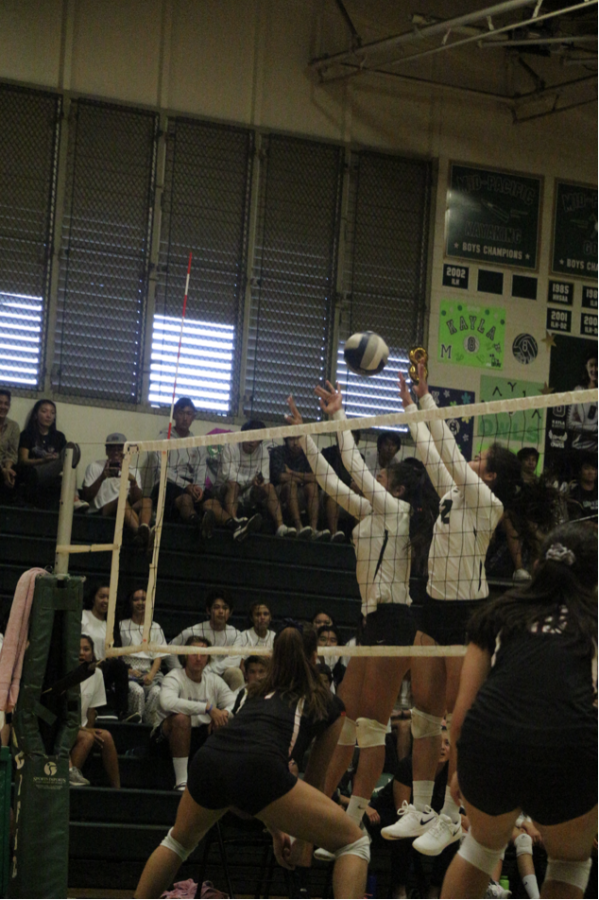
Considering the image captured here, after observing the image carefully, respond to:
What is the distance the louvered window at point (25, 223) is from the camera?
11211mm

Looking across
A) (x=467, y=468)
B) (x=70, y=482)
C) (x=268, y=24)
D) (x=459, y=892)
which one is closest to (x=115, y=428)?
(x=70, y=482)

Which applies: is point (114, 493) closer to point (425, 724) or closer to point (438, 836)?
point (425, 724)

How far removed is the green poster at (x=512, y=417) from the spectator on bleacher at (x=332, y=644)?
4.24 metres

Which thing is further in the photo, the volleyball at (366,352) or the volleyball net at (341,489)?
the volleyball at (366,352)

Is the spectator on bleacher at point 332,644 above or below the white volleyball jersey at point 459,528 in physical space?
below

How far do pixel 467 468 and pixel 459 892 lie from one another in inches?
88.6

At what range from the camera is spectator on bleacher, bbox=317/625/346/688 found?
835 cm

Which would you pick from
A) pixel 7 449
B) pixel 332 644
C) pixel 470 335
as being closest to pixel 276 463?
pixel 7 449

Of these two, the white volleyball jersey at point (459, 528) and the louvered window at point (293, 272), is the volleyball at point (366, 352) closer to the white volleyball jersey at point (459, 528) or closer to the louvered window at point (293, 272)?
the white volleyball jersey at point (459, 528)

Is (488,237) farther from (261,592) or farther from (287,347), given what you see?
(261,592)

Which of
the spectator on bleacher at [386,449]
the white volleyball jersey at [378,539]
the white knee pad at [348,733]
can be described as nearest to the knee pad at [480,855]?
the white volleyball jersey at [378,539]

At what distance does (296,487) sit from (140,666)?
2.31m

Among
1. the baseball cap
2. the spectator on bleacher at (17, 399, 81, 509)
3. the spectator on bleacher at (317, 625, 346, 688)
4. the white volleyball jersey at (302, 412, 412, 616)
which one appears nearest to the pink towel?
the white volleyball jersey at (302, 412, 412, 616)

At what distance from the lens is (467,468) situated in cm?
566
